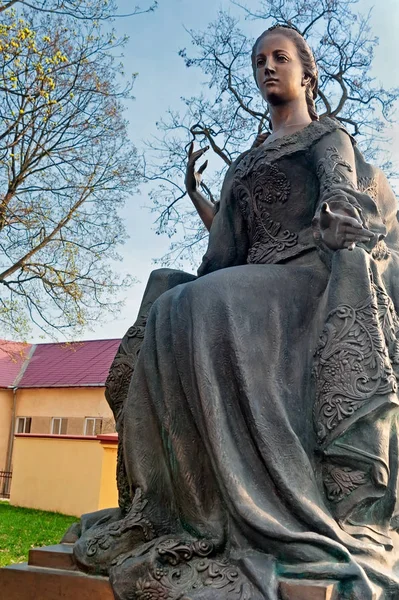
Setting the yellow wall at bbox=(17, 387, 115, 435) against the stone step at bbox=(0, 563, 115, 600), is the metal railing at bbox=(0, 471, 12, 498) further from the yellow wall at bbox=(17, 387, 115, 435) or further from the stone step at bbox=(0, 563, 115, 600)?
the stone step at bbox=(0, 563, 115, 600)

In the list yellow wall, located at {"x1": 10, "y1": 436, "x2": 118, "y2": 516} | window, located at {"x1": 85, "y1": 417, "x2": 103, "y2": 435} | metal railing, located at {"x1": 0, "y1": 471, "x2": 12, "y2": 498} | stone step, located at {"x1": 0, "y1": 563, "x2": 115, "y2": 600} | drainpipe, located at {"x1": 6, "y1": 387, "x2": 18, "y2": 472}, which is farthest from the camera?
drainpipe, located at {"x1": 6, "y1": 387, "x2": 18, "y2": 472}

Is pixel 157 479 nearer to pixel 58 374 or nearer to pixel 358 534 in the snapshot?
pixel 358 534

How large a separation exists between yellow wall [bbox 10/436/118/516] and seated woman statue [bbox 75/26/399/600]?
9.59 metres

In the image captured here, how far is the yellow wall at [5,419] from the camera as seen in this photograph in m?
26.3

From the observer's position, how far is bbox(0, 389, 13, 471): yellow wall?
1034 inches

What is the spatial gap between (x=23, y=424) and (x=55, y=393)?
91.7 inches

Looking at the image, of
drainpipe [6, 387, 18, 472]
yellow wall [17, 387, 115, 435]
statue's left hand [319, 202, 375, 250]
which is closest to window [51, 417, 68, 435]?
yellow wall [17, 387, 115, 435]

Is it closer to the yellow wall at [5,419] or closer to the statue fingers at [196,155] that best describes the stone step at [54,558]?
the statue fingers at [196,155]

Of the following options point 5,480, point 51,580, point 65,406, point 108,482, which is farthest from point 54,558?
point 5,480

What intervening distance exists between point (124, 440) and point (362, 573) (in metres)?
0.99

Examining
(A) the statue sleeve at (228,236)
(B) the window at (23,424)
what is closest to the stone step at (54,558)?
(A) the statue sleeve at (228,236)

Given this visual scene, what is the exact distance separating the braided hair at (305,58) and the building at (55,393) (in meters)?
18.7

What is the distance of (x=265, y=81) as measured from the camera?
3.39m

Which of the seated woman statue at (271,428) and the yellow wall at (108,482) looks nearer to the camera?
the seated woman statue at (271,428)
